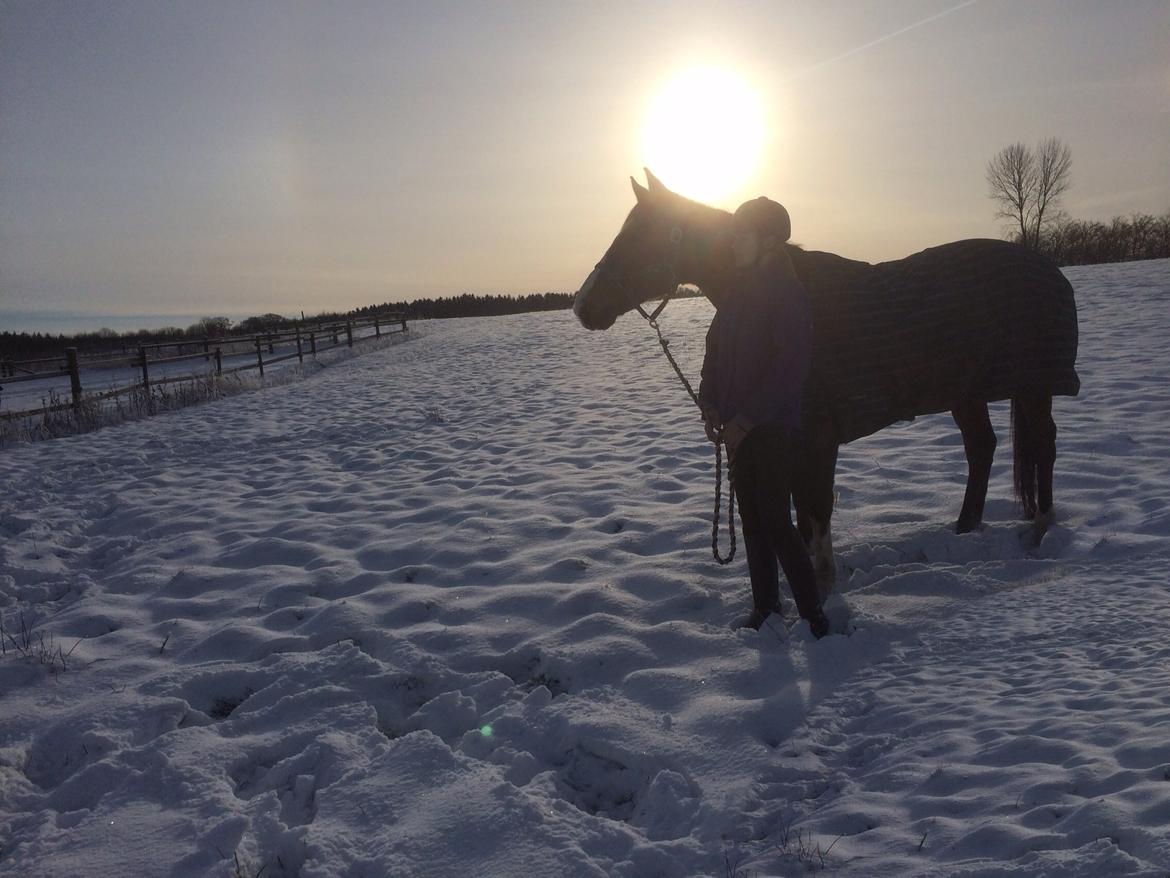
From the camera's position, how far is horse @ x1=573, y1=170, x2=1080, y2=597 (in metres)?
3.37

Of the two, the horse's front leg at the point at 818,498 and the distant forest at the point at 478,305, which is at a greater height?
the distant forest at the point at 478,305

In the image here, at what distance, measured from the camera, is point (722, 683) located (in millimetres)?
2838

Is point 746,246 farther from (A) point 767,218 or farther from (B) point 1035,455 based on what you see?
(B) point 1035,455

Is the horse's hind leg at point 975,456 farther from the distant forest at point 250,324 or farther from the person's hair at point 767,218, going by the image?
the distant forest at point 250,324

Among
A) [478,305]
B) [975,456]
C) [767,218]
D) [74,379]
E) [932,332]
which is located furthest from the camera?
[478,305]

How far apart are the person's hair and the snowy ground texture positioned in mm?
1781

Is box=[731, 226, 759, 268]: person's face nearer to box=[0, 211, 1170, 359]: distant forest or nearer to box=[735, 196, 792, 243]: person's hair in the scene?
box=[735, 196, 792, 243]: person's hair

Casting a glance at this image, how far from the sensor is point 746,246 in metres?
2.91

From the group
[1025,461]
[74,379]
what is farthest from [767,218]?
[74,379]

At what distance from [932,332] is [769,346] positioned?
1.37 metres

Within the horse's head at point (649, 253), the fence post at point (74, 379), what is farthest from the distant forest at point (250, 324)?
the horse's head at point (649, 253)

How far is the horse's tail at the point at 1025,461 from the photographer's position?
4191mm

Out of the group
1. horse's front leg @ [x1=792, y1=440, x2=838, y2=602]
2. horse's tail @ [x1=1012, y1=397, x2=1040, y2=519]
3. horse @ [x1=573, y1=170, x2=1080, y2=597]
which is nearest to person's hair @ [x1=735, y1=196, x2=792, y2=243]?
horse @ [x1=573, y1=170, x2=1080, y2=597]

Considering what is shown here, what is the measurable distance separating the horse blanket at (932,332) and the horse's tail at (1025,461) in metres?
0.31
